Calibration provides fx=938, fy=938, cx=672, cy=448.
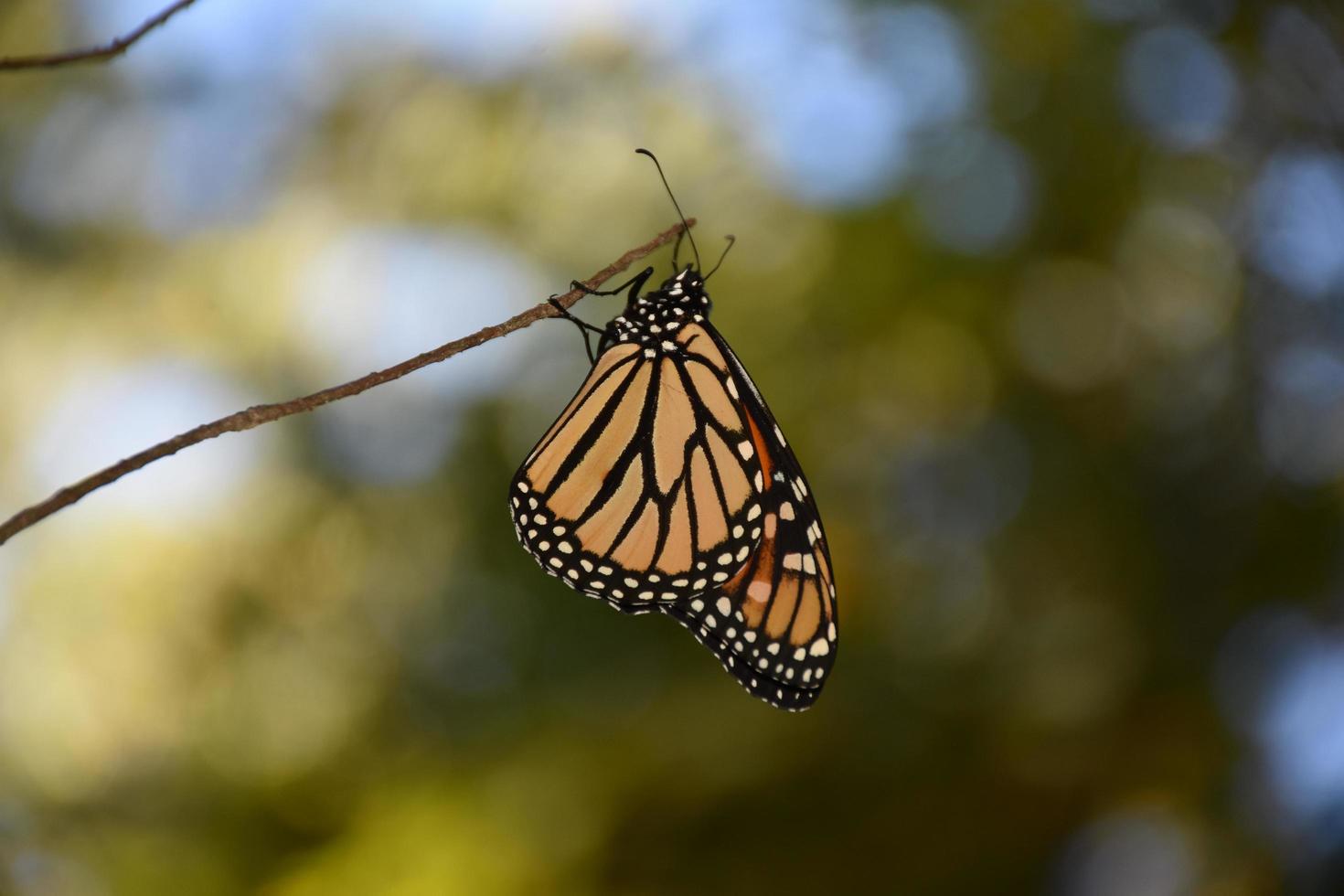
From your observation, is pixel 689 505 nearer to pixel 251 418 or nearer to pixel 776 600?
pixel 776 600

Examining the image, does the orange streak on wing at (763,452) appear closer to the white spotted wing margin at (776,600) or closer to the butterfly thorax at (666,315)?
the white spotted wing margin at (776,600)

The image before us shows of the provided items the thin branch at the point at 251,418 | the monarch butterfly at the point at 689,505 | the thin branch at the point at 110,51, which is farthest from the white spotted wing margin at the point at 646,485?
the thin branch at the point at 110,51

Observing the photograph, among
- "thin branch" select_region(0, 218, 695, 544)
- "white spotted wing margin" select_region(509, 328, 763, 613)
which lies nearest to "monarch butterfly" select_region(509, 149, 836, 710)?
"white spotted wing margin" select_region(509, 328, 763, 613)

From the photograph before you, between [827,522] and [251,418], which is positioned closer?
[251,418]

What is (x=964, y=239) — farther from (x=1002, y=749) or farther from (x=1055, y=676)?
(x=1002, y=749)

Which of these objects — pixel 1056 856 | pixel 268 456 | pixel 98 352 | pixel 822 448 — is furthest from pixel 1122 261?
pixel 98 352

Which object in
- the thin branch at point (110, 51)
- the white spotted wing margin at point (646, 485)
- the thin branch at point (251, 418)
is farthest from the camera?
the white spotted wing margin at point (646, 485)

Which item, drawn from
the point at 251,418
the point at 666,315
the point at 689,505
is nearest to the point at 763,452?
the point at 689,505
